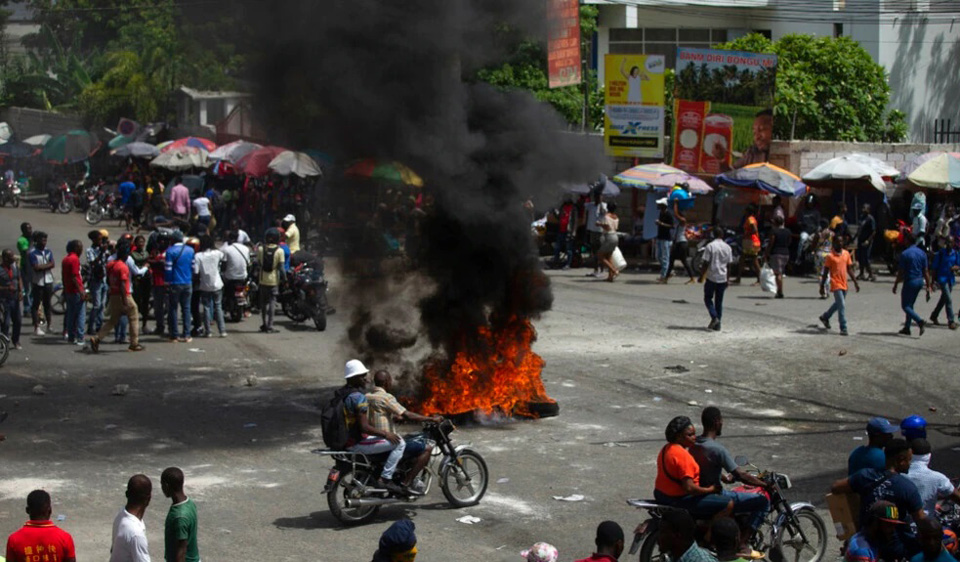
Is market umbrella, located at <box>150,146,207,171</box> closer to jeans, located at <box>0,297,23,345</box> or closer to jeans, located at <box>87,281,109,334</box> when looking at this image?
jeans, located at <box>87,281,109,334</box>

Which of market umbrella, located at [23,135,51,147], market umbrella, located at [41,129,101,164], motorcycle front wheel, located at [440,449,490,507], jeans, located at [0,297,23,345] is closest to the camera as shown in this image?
motorcycle front wheel, located at [440,449,490,507]

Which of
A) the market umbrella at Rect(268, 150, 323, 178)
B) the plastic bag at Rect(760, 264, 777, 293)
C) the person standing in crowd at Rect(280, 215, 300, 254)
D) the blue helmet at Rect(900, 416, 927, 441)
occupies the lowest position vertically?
the blue helmet at Rect(900, 416, 927, 441)

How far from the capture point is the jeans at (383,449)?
9.25 metres

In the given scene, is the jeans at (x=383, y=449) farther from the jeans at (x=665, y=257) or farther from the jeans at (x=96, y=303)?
the jeans at (x=665, y=257)

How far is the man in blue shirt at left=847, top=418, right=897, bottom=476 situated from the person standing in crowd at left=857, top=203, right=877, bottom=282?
16834 millimetres

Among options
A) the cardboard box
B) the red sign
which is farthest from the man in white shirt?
the red sign

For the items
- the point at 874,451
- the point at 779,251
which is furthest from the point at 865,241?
the point at 874,451

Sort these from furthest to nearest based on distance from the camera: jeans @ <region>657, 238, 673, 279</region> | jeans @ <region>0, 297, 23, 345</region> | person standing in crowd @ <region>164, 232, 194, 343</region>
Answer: jeans @ <region>657, 238, 673, 279</region>, person standing in crowd @ <region>164, 232, 194, 343</region>, jeans @ <region>0, 297, 23, 345</region>

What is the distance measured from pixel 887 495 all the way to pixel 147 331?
1391 centimetres

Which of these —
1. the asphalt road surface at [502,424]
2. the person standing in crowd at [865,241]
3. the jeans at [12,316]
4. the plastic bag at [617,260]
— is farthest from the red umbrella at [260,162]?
the person standing in crowd at [865,241]

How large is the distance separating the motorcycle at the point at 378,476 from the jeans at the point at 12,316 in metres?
8.75

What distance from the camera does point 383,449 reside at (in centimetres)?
927

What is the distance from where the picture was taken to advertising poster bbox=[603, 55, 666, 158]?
27.4 meters

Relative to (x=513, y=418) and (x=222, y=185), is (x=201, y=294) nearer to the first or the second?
(x=513, y=418)
